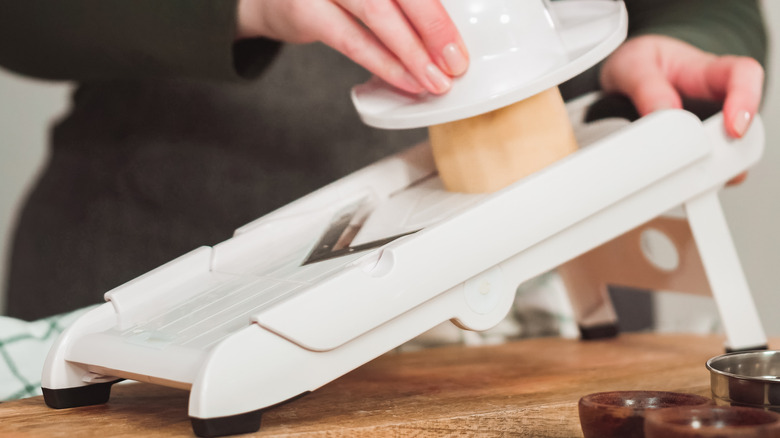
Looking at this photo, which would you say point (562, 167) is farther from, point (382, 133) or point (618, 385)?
point (382, 133)

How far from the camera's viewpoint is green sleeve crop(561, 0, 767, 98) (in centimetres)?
80

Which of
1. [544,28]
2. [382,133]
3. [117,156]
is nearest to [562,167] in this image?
[544,28]

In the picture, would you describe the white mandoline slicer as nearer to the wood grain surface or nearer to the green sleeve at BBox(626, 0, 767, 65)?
the wood grain surface

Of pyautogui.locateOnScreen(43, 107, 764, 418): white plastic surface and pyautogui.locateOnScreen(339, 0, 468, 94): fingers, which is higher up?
pyautogui.locateOnScreen(339, 0, 468, 94): fingers

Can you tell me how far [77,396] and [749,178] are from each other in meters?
1.31

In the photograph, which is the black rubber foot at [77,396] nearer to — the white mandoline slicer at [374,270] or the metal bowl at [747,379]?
the white mandoline slicer at [374,270]

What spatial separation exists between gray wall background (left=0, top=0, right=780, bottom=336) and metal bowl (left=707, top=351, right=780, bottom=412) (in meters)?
1.06

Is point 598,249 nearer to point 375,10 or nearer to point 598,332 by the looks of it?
point 598,332

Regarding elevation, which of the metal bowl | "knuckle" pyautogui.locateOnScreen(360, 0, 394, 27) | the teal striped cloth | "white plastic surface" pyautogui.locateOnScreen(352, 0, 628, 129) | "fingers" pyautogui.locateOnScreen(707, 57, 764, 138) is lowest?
the metal bowl

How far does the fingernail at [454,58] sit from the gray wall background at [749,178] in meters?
1.11

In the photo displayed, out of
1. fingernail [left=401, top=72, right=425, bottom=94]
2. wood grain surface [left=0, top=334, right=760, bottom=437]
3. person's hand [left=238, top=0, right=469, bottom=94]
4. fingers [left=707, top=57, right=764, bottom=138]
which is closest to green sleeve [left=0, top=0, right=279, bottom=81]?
person's hand [left=238, top=0, right=469, bottom=94]

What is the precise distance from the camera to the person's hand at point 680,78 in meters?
0.65

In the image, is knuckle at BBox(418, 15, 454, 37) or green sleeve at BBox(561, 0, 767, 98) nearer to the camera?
knuckle at BBox(418, 15, 454, 37)

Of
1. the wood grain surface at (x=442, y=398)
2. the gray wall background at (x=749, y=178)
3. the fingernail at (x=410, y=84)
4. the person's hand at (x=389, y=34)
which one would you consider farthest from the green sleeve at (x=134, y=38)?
the gray wall background at (x=749, y=178)
